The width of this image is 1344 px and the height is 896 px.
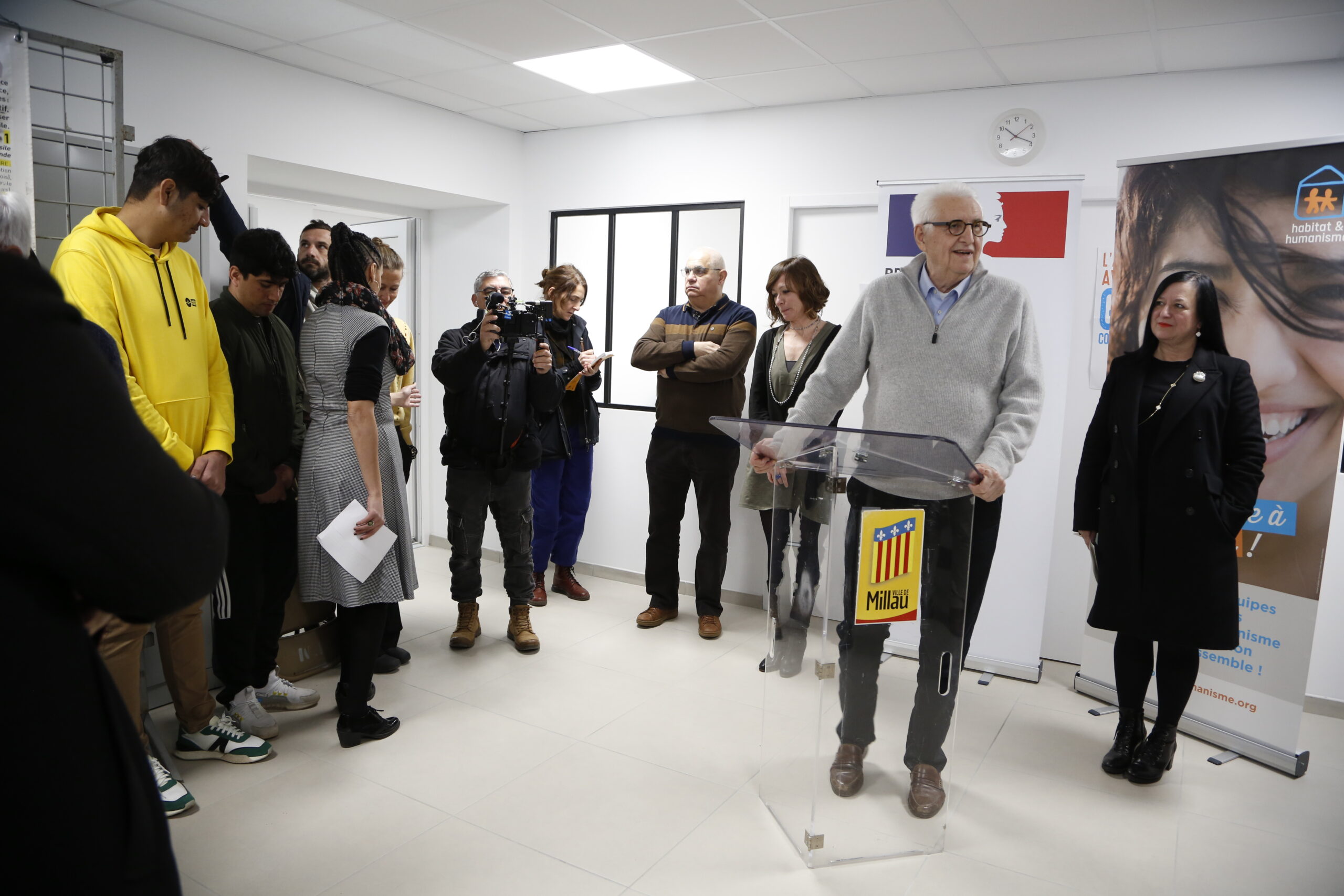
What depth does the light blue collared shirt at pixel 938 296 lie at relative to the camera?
7.70ft

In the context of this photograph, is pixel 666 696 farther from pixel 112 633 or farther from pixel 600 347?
pixel 600 347

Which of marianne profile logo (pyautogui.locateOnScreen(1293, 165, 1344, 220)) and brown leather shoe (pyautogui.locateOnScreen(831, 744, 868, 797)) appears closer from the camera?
brown leather shoe (pyautogui.locateOnScreen(831, 744, 868, 797))

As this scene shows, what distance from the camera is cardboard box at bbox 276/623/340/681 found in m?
3.23

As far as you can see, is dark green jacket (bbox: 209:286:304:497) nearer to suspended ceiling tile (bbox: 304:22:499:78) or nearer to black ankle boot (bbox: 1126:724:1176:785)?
suspended ceiling tile (bbox: 304:22:499:78)

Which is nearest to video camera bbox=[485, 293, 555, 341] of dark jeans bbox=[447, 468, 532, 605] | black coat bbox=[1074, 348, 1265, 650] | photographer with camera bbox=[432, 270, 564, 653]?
photographer with camera bbox=[432, 270, 564, 653]

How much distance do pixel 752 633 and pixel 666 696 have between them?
35.9 inches

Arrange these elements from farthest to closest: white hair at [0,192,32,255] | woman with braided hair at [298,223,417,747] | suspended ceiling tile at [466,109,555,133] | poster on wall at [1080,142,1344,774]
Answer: suspended ceiling tile at [466,109,555,133] < poster on wall at [1080,142,1344,774] < woman with braided hair at [298,223,417,747] < white hair at [0,192,32,255]

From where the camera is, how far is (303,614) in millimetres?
3271

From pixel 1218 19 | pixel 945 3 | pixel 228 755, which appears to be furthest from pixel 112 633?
pixel 1218 19

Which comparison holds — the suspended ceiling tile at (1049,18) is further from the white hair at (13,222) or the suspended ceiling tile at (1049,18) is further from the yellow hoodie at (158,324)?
the white hair at (13,222)

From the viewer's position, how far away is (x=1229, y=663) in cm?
306

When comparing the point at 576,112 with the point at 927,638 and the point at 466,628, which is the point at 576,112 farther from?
the point at 927,638

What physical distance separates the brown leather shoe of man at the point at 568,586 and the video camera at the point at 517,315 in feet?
5.31

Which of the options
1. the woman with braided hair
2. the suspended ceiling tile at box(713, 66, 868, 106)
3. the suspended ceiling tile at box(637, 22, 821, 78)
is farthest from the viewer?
the suspended ceiling tile at box(713, 66, 868, 106)
